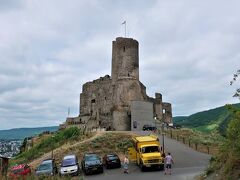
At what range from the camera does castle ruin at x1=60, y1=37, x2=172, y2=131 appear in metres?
63.6

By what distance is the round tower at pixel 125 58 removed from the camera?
68625 mm

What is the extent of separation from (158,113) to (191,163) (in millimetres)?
42246

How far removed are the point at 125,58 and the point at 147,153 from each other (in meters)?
39.4

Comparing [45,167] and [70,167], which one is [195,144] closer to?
Result: [70,167]

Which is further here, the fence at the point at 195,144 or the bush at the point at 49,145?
the bush at the point at 49,145

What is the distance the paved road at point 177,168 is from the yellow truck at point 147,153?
26.2 inches

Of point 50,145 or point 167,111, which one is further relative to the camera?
point 167,111

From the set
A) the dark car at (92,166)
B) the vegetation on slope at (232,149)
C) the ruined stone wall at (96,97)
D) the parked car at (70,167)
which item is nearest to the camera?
the vegetation on slope at (232,149)

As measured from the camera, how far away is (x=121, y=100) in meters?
67.5

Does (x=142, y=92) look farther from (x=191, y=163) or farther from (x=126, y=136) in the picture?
(x=191, y=163)

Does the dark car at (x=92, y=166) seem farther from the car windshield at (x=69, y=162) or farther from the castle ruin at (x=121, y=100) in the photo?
the castle ruin at (x=121, y=100)

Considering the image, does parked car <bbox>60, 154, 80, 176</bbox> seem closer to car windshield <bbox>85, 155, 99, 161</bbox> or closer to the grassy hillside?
car windshield <bbox>85, 155, 99, 161</bbox>

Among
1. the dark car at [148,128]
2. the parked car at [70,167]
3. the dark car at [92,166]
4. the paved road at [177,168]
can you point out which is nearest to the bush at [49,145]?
the dark car at [148,128]

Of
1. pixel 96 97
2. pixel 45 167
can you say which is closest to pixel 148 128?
pixel 96 97
